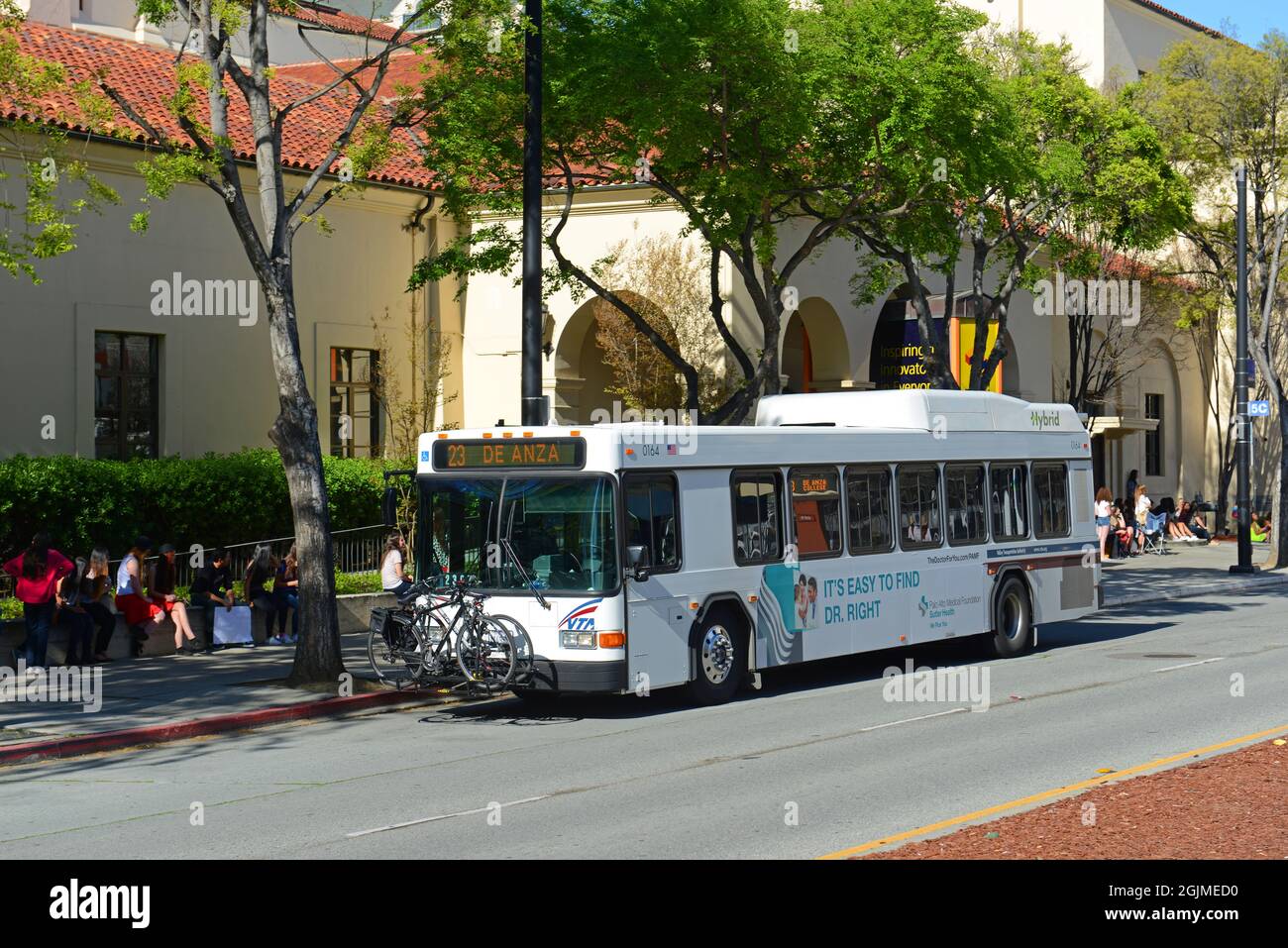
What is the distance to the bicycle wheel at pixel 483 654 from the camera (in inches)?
577

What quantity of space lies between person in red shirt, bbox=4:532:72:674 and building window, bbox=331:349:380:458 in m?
11.3

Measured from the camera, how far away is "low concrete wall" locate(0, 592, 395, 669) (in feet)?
60.4

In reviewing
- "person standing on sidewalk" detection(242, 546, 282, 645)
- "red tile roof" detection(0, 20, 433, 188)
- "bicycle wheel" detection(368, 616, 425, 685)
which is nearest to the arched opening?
"red tile roof" detection(0, 20, 433, 188)

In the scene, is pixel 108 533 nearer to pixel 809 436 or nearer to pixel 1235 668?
pixel 809 436

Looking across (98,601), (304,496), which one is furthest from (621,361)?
(304,496)

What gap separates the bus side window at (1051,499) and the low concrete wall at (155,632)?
953 centimetres

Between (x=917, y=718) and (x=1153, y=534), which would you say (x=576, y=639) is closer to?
(x=917, y=718)

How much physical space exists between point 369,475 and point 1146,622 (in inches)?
517

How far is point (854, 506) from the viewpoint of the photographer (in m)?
17.7

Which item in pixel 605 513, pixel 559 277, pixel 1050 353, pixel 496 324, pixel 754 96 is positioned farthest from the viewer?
pixel 1050 353

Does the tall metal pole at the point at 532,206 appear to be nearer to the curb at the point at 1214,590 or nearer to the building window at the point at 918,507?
the building window at the point at 918,507

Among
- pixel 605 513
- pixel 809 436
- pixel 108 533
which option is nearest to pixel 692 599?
pixel 605 513

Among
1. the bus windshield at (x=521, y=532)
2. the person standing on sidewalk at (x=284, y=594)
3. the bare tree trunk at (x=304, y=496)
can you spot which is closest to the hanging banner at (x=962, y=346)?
the person standing on sidewalk at (x=284, y=594)

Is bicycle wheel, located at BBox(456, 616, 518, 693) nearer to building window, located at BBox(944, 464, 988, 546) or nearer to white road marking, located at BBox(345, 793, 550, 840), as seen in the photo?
white road marking, located at BBox(345, 793, 550, 840)
